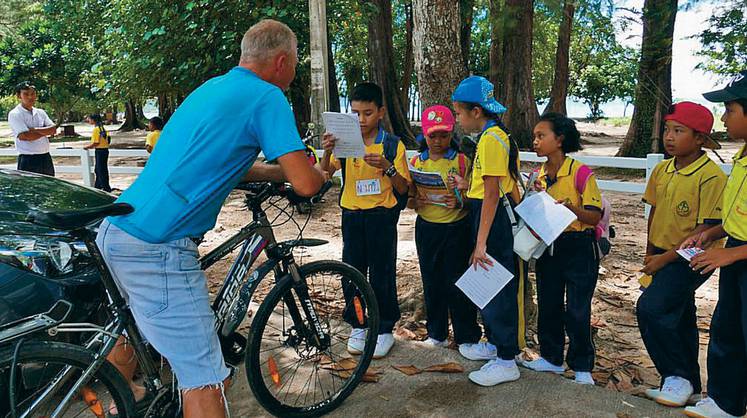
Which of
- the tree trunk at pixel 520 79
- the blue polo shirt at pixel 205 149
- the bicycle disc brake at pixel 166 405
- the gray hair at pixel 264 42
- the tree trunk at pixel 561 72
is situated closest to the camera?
the blue polo shirt at pixel 205 149

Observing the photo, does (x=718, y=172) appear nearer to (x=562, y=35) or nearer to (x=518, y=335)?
(x=518, y=335)

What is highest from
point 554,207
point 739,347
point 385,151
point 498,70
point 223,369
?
point 498,70

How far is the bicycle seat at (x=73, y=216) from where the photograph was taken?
2.22 m

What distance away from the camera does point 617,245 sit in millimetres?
7297

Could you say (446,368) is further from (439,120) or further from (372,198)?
(439,120)

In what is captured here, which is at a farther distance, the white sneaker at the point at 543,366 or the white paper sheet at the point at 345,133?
the white sneaker at the point at 543,366

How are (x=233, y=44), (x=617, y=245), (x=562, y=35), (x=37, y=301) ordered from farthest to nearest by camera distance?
1. (x=562, y=35)
2. (x=233, y=44)
3. (x=617, y=245)
4. (x=37, y=301)

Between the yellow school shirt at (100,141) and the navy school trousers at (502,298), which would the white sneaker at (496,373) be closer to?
the navy school trousers at (502,298)

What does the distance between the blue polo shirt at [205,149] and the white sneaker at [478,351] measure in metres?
2.24

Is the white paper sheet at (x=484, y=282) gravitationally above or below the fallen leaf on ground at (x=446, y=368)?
above

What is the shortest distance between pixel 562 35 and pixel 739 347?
17238 mm

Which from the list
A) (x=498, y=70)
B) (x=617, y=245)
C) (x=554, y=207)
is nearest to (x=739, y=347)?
(x=554, y=207)

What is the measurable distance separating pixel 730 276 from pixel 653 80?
11220 millimetres

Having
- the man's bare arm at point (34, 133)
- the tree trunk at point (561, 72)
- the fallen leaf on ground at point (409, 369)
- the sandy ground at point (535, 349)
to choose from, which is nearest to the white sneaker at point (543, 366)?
the sandy ground at point (535, 349)
